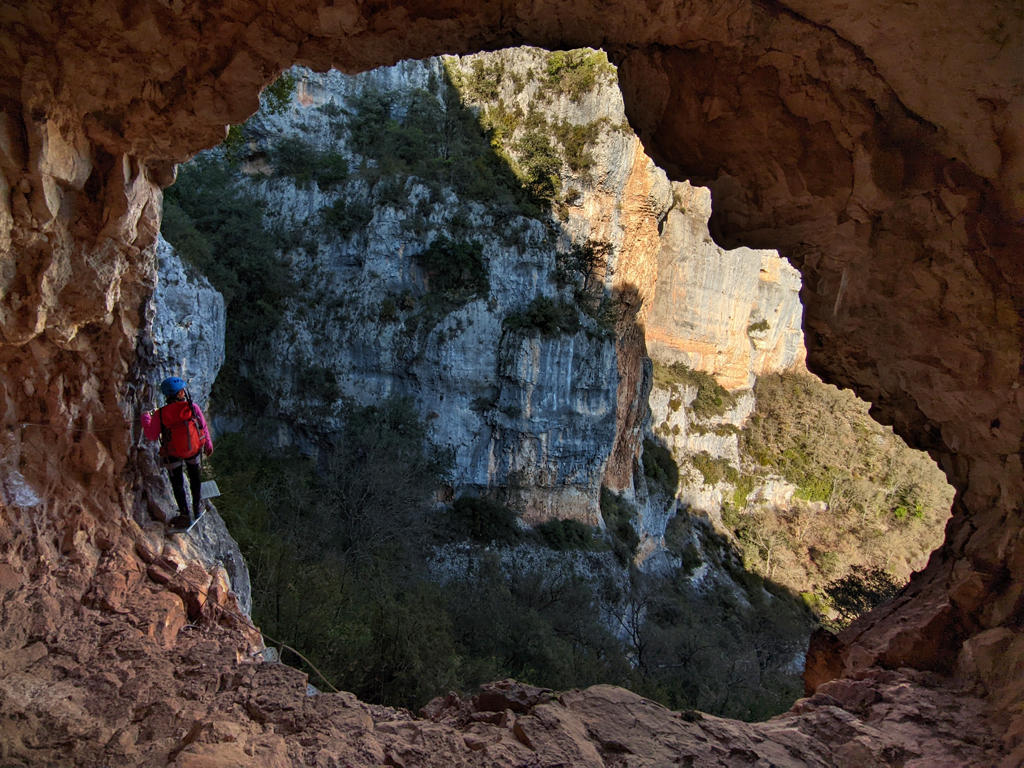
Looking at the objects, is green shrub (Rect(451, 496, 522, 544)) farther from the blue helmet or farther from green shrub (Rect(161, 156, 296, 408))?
the blue helmet

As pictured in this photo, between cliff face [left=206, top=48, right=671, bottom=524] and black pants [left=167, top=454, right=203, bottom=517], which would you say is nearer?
black pants [left=167, top=454, right=203, bottom=517]

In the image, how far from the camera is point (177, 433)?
14.9 feet

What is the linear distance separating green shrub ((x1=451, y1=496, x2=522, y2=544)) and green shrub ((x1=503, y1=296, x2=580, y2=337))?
6.13m

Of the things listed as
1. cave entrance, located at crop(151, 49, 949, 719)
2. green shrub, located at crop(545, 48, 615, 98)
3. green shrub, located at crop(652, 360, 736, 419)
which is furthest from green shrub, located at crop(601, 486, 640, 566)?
green shrub, located at crop(545, 48, 615, 98)

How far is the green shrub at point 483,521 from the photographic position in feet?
62.3

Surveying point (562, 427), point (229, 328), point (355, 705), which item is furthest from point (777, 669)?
point (229, 328)

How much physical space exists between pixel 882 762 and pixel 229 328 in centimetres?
1899

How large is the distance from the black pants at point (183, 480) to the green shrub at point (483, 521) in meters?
14.5

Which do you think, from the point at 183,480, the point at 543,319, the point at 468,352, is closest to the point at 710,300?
the point at 543,319

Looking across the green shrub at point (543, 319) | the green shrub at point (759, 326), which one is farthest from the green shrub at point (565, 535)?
the green shrub at point (759, 326)

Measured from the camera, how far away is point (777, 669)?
59.1 feet

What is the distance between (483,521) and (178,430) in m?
15.4

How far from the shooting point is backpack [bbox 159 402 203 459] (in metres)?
Result: 4.49

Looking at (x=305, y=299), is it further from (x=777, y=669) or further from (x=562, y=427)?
(x=777, y=669)
